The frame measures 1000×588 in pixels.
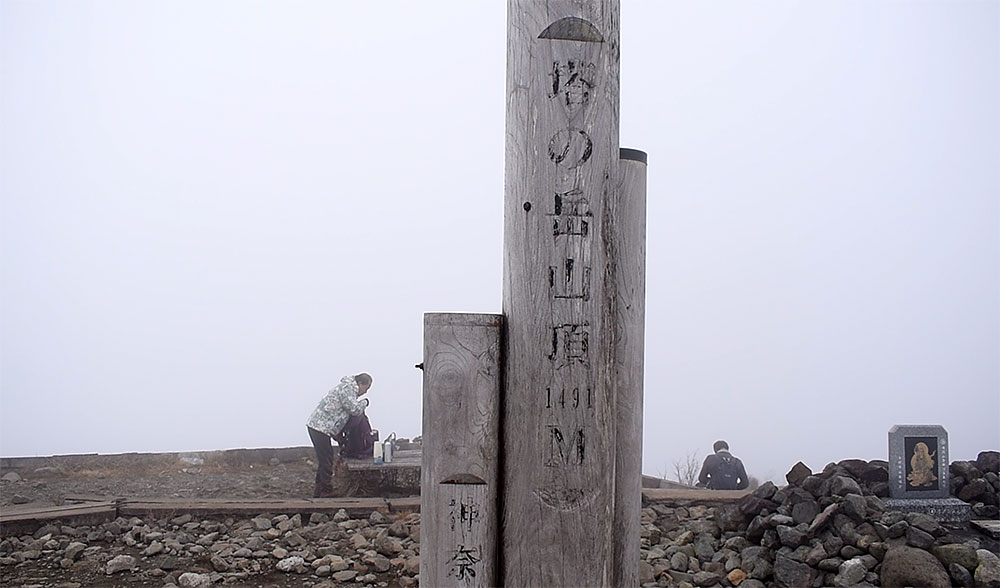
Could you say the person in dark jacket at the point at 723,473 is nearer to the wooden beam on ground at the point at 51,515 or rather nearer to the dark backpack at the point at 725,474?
the dark backpack at the point at 725,474

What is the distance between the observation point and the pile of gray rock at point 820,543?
5336 millimetres

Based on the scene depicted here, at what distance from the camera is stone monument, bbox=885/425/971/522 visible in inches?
254

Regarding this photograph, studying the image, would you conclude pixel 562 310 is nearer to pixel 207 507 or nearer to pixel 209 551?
pixel 209 551

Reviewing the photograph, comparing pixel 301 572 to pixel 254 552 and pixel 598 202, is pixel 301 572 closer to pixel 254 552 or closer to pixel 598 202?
pixel 254 552

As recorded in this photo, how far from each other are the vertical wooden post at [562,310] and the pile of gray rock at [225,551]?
3.22 m

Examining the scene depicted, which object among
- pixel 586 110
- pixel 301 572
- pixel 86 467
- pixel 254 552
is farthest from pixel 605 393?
pixel 86 467

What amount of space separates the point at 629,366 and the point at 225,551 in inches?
157

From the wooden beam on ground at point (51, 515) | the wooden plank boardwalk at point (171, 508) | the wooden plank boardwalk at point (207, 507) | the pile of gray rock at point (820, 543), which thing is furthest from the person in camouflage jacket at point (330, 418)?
the pile of gray rock at point (820, 543)

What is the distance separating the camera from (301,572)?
581 cm

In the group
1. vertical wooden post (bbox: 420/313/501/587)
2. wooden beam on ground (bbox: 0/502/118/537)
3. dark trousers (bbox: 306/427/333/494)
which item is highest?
vertical wooden post (bbox: 420/313/501/587)

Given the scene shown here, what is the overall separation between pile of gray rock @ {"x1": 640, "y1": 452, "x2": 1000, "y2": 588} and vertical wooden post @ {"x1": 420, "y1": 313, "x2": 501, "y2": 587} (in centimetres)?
324

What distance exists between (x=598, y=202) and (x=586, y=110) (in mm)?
289

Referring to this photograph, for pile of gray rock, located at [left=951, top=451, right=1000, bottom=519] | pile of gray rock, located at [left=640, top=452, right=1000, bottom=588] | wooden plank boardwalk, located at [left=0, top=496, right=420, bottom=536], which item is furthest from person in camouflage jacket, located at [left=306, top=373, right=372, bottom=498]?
pile of gray rock, located at [left=951, top=451, right=1000, bottom=519]

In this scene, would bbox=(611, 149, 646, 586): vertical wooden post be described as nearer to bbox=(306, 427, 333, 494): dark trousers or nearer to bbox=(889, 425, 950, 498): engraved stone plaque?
bbox=(889, 425, 950, 498): engraved stone plaque
